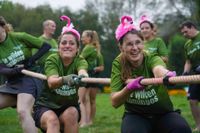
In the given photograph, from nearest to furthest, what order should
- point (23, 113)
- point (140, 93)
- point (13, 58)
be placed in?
point (140, 93), point (23, 113), point (13, 58)

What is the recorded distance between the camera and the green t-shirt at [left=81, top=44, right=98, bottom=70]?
10.5 meters

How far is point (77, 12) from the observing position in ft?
160

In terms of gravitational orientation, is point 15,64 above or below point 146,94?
above

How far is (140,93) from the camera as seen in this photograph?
481 cm

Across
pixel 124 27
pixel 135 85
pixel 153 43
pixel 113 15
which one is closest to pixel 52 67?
pixel 124 27

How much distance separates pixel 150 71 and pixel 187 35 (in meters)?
4.33

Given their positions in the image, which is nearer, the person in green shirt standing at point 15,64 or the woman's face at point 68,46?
the woman's face at point 68,46

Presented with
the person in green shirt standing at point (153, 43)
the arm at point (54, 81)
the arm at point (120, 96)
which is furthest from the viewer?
the person in green shirt standing at point (153, 43)

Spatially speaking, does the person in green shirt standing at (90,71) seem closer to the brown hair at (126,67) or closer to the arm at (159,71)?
the brown hair at (126,67)

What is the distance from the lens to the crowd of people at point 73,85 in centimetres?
482

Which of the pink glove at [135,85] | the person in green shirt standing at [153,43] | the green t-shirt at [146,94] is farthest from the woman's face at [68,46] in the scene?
the person in green shirt standing at [153,43]

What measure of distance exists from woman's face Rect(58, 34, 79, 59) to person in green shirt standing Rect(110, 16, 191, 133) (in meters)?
0.93

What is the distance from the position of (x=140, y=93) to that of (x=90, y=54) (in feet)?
19.0

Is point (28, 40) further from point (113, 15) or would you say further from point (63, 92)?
point (113, 15)
